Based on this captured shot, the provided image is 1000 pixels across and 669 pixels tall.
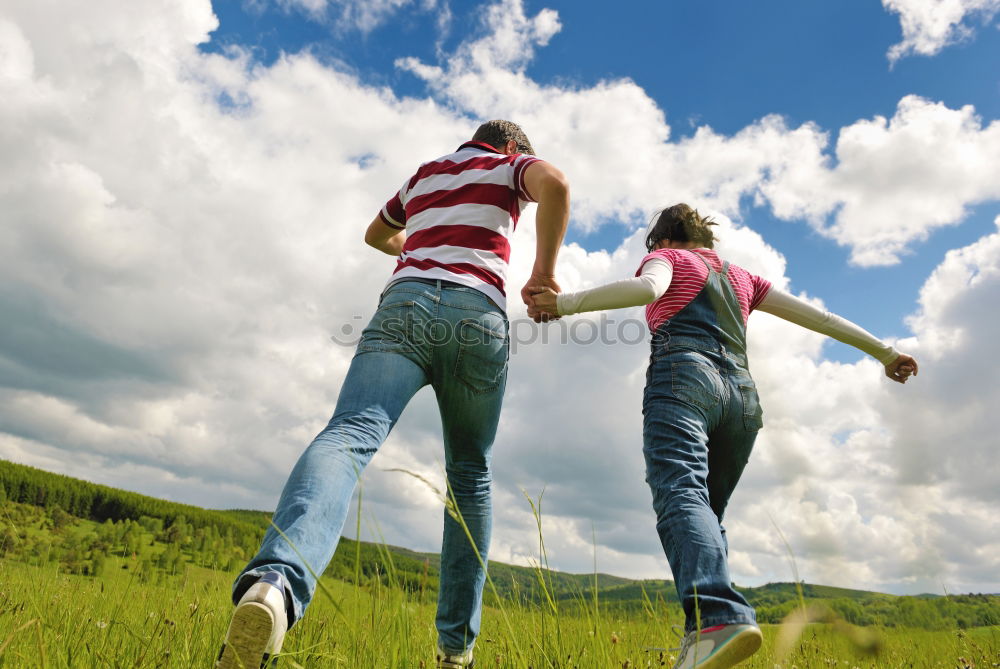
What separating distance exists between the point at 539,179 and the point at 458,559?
180cm

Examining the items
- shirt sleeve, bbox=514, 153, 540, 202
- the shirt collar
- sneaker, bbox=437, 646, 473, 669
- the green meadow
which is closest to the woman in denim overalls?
the green meadow

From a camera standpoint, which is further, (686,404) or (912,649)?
(912,649)

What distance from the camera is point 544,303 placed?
9.26ft

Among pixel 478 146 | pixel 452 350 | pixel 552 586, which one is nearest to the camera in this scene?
pixel 552 586

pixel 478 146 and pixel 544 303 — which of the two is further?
pixel 478 146

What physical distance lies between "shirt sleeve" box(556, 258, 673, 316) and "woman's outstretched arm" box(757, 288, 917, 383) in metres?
0.93

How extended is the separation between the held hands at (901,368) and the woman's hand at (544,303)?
228cm

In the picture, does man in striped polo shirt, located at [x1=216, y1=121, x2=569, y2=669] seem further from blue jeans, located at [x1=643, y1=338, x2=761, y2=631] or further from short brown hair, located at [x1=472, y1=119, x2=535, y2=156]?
blue jeans, located at [x1=643, y1=338, x2=761, y2=631]

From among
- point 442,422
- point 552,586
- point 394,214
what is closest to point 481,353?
point 442,422

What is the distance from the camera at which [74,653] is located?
6.56 ft

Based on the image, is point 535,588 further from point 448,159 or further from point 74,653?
point 448,159

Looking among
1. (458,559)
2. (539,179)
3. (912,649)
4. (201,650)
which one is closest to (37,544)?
(201,650)

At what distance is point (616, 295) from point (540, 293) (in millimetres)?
384

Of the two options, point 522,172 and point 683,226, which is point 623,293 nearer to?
Answer: point 522,172
